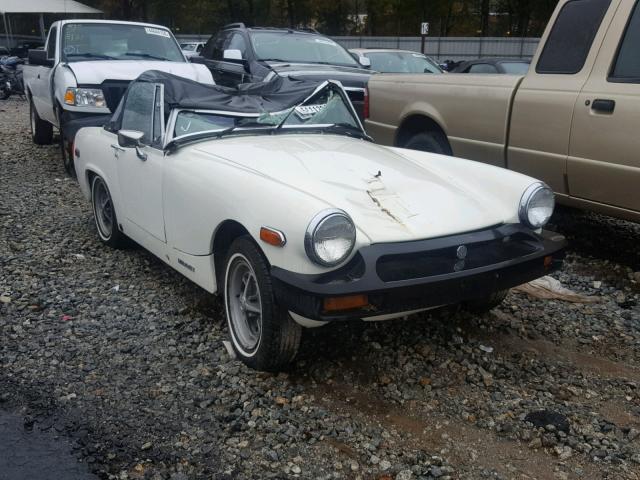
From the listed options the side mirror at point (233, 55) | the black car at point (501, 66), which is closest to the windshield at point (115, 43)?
the side mirror at point (233, 55)

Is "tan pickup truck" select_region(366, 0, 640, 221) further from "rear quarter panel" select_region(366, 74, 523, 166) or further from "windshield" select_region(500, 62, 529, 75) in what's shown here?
"windshield" select_region(500, 62, 529, 75)

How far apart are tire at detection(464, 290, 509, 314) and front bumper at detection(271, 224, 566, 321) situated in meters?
0.66

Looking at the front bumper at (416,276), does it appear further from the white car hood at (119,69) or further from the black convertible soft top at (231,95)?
the white car hood at (119,69)

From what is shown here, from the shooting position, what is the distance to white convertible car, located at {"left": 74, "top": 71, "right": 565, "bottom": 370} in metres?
2.93

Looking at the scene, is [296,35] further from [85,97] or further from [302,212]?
[302,212]

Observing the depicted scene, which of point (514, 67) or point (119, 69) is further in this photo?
point (514, 67)

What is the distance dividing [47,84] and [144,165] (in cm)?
495

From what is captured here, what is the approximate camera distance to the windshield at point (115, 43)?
826 cm

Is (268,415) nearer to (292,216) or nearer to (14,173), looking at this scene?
(292,216)

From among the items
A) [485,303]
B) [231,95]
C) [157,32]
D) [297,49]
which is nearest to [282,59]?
[297,49]

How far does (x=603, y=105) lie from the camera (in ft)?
15.0

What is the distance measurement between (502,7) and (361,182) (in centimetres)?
4122

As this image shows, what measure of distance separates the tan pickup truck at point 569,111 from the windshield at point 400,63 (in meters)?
5.46

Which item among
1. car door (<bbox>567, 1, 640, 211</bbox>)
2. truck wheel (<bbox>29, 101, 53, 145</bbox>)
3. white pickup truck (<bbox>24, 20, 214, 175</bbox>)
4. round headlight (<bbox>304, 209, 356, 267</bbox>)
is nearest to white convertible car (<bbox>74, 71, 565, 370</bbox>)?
round headlight (<bbox>304, 209, 356, 267</bbox>)
